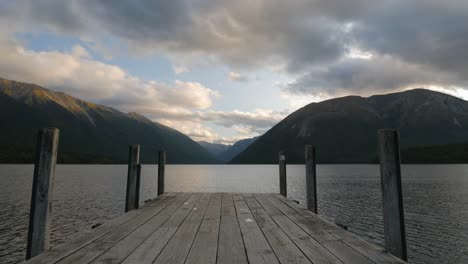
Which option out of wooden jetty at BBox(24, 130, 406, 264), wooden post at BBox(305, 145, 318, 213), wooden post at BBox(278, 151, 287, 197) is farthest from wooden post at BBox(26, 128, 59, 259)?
wooden post at BBox(278, 151, 287, 197)

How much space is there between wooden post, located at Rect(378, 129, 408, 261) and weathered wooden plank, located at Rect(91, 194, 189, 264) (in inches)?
152

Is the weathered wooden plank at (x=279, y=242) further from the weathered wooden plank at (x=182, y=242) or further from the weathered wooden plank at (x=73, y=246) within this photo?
the weathered wooden plank at (x=73, y=246)

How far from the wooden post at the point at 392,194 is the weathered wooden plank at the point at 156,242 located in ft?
11.3

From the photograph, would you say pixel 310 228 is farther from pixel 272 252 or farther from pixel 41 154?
pixel 41 154

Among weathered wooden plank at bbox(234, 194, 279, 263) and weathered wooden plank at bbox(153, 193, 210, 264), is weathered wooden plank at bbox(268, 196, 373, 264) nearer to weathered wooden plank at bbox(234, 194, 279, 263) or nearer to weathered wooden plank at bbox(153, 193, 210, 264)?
weathered wooden plank at bbox(234, 194, 279, 263)

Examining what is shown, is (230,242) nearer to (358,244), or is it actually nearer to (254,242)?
(254,242)

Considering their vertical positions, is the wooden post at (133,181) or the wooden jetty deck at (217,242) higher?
the wooden post at (133,181)

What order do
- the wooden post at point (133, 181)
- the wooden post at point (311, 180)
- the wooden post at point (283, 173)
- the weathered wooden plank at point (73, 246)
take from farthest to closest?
the wooden post at point (283, 173), the wooden post at point (311, 180), the wooden post at point (133, 181), the weathered wooden plank at point (73, 246)

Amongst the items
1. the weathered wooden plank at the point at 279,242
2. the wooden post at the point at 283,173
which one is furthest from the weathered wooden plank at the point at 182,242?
the wooden post at the point at 283,173

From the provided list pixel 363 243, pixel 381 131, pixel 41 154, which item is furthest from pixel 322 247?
pixel 41 154

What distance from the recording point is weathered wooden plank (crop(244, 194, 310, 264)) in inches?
157

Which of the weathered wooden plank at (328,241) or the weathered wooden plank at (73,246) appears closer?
the weathered wooden plank at (73,246)

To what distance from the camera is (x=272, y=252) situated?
4270 millimetres

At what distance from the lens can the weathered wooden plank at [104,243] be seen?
3.94 m
